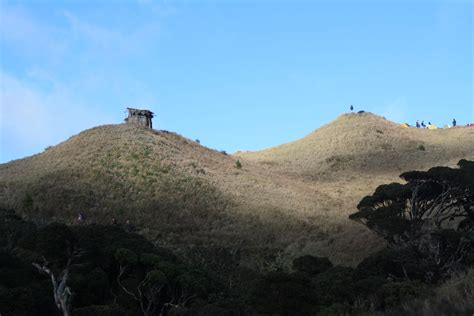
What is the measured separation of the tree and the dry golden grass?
4139 millimetres

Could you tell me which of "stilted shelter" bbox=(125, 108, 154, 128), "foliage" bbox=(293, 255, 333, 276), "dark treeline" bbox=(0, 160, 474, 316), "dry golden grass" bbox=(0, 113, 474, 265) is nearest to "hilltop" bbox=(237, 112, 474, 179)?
"dry golden grass" bbox=(0, 113, 474, 265)

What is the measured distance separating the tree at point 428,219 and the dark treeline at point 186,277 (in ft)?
0.25

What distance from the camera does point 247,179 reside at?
65.1 m

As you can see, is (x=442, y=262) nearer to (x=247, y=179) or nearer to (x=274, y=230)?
(x=274, y=230)

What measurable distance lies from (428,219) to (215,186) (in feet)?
102

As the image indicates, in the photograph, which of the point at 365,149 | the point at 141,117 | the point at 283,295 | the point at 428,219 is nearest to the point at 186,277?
the point at 283,295

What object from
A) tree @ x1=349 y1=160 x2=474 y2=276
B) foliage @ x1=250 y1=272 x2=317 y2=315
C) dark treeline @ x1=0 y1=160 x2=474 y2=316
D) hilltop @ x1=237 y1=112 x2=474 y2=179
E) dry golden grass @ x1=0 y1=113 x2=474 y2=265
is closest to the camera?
dark treeline @ x1=0 y1=160 x2=474 y2=316

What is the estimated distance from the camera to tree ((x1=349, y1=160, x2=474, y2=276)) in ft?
81.0

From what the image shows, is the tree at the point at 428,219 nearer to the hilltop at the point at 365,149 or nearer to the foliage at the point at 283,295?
the foliage at the point at 283,295

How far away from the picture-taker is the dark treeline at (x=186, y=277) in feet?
57.9

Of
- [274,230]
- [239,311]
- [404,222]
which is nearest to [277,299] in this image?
[239,311]

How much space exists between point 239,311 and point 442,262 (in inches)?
432

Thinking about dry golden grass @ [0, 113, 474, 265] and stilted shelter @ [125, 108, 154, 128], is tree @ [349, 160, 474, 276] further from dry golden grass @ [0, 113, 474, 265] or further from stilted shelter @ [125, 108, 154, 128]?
stilted shelter @ [125, 108, 154, 128]

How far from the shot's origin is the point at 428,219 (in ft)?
98.6
